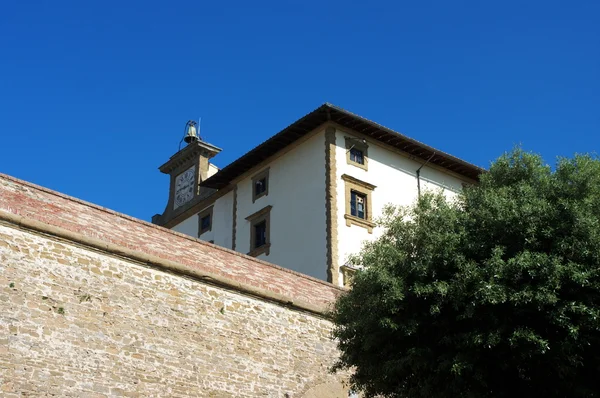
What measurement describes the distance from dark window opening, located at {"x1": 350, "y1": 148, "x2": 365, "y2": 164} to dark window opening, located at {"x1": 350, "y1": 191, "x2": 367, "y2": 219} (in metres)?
1.36

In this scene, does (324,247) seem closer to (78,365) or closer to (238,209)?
(238,209)

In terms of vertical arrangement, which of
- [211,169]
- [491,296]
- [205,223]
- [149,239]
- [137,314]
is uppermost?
[211,169]

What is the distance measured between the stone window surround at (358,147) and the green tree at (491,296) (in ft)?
46.4

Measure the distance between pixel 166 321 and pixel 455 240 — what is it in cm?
617

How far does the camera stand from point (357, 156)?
100 feet

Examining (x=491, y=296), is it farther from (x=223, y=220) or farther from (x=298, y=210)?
(x=223, y=220)

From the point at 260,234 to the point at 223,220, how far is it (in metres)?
3.27

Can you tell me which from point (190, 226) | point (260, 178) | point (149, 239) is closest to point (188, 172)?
point (190, 226)

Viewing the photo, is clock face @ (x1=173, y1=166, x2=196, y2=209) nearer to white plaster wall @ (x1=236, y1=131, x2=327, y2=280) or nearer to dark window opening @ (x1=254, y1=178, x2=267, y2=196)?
dark window opening @ (x1=254, y1=178, x2=267, y2=196)

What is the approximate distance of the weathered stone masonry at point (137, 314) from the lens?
14734mm

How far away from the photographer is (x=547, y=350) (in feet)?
43.0

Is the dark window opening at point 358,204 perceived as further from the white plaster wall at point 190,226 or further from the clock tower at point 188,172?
the white plaster wall at point 190,226

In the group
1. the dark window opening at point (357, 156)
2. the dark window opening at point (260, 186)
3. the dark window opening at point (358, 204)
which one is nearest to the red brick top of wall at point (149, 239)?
the dark window opening at point (358, 204)

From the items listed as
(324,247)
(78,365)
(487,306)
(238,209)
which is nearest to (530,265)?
(487,306)
